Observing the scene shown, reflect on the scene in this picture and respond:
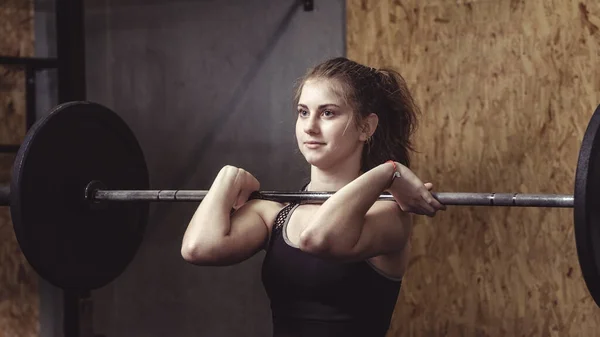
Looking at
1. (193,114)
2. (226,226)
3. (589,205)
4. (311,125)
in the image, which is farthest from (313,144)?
(193,114)

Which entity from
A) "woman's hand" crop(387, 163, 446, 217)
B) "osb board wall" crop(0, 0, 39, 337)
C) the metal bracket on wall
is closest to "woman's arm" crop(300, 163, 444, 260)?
"woman's hand" crop(387, 163, 446, 217)

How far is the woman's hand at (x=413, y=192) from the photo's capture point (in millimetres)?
1839

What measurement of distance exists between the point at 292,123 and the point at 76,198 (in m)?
1.06

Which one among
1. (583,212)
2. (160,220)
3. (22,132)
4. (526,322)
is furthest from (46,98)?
(583,212)

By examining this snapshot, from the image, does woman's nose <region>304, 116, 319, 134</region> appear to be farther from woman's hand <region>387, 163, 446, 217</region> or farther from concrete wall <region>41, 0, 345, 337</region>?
concrete wall <region>41, 0, 345, 337</region>

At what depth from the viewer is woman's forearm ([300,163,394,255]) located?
5.91ft

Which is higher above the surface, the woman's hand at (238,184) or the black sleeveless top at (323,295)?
the woman's hand at (238,184)

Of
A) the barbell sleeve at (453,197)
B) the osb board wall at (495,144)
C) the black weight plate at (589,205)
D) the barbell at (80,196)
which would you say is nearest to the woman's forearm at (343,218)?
the barbell sleeve at (453,197)

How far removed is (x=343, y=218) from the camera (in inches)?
71.2

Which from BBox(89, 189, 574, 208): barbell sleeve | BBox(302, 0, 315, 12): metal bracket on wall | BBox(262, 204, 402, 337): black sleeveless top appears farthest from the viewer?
BBox(302, 0, 315, 12): metal bracket on wall

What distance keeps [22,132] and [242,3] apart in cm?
105

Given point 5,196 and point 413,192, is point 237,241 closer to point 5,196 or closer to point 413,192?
point 413,192

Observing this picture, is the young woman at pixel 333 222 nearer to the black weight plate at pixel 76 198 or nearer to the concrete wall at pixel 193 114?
the black weight plate at pixel 76 198

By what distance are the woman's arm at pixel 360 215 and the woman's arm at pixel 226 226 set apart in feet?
0.68
